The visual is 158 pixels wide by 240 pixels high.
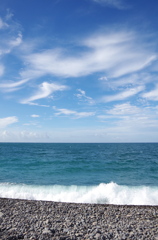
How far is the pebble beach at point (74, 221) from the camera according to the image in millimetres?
6055

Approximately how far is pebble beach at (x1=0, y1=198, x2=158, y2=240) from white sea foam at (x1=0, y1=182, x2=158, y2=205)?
291cm

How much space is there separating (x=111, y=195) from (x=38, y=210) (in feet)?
19.3

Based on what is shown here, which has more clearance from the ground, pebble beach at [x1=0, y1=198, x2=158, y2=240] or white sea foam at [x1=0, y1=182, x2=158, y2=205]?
pebble beach at [x1=0, y1=198, x2=158, y2=240]

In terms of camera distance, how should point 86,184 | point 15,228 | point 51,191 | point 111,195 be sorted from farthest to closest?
point 86,184 < point 51,191 < point 111,195 < point 15,228

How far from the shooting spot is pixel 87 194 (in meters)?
12.9

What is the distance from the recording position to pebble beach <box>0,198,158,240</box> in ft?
19.9

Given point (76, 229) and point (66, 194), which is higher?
point (76, 229)

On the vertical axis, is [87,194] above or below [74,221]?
below

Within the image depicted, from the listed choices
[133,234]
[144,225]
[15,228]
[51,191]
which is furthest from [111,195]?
[15,228]

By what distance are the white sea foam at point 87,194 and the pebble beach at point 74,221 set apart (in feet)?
9.56

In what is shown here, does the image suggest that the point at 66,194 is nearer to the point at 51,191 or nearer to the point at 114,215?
the point at 51,191

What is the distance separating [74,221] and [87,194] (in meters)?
5.83

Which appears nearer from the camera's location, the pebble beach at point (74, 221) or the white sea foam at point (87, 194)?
the pebble beach at point (74, 221)

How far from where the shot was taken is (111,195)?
12.6m
